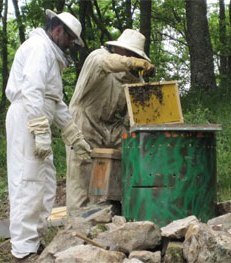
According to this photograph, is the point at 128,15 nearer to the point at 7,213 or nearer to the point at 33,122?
the point at 7,213

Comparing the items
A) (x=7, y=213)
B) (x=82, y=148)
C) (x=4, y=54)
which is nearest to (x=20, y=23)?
(x=4, y=54)

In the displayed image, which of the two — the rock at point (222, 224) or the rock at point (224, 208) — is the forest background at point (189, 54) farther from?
the rock at point (222, 224)

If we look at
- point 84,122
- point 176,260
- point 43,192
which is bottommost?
point 176,260

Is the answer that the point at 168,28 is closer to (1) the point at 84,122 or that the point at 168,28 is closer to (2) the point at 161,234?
(1) the point at 84,122

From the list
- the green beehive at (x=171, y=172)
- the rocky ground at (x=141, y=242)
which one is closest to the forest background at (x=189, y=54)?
the green beehive at (x=171, y=172)

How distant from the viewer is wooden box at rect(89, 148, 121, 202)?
5961mm

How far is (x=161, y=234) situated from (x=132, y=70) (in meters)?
1.88

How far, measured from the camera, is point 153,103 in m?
6.12

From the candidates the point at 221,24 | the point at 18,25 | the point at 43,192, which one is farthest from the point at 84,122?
the point at 221,24

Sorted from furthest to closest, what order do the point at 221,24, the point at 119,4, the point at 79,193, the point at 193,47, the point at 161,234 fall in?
the point at 221,24 < the point at 119,4 < the point at 193,47 < the point at 79,193 < the point at 161,234

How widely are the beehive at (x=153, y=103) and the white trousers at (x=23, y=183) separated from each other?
112 cm

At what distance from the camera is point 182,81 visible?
46.6 ft

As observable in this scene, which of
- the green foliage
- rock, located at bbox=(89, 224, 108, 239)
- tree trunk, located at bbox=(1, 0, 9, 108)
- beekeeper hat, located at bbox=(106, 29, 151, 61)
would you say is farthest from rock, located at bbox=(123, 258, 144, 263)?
tree trunk, located at bbox=(1, 0, 9, 108)

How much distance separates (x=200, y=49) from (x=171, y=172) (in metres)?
7.41
